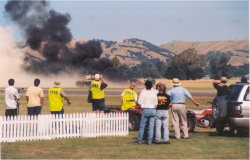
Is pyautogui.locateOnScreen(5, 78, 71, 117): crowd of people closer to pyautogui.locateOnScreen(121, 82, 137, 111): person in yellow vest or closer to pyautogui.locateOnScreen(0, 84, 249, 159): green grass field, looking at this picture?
pyautogui.locateOnScreen(0, 84, 249, 159): green grass field

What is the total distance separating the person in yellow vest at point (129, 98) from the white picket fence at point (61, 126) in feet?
2.11

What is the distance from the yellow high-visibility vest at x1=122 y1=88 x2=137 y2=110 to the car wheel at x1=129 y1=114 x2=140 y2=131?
2.02ft

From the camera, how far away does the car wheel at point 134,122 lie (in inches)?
766

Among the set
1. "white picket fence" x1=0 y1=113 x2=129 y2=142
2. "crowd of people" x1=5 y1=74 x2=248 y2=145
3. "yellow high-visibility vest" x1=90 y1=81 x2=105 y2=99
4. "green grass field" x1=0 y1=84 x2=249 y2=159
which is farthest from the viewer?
"yellow high-visibility vest" x1=90 y1=81 x2=105 y2=99

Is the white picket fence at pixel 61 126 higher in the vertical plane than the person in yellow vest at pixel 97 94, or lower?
lower

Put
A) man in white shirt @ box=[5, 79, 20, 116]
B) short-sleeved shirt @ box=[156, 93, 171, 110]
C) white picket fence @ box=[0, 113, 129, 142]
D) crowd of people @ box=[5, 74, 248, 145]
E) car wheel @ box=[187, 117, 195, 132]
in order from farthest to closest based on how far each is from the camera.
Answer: car wheel @ box=[187, 117, 195, 132]
man in white shirt @ box=[5, 79, 20, 116]
white picket fence @ box=[0, 113, 129, 142]
short-sleeved shirt @ box=[156, 93, 171, 110]
crowd of people @ box=[5, 74, 248, 145]

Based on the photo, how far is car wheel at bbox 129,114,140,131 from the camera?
63.9 ft

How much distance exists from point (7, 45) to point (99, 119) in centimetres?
8205

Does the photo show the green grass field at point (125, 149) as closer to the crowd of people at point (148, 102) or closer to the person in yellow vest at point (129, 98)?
the crowd of people at point (148, 102)

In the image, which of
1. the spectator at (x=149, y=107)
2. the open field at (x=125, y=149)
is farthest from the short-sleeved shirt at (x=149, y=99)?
the open field at (x=125, y=149)

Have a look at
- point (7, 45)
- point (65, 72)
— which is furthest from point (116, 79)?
point (7, 45)

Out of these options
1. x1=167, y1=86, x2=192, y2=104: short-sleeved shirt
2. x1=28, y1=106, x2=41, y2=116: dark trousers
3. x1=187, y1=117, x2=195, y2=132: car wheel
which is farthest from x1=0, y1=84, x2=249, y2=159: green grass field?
x1=28, y1=106, x2=41, y2=116: dark trousers

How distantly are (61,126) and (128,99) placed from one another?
301 cm

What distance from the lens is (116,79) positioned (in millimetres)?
89750
